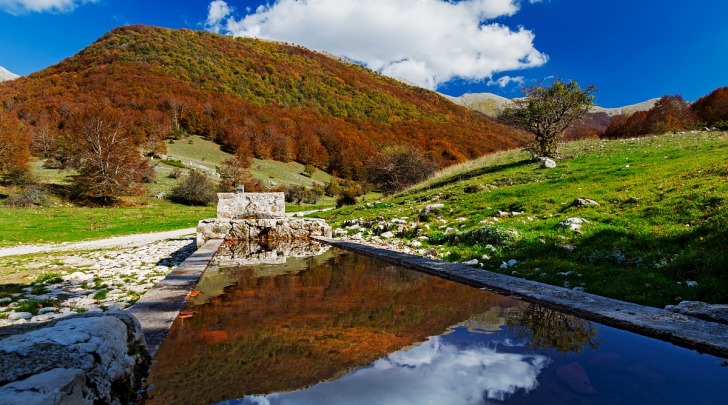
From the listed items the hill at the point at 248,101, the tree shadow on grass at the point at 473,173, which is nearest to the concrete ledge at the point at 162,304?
the tree shadow on grass at the point at 473,173

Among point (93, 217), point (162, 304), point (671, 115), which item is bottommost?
point (93, 217)

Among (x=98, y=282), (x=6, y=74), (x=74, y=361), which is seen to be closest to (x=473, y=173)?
(x=98, y=282)

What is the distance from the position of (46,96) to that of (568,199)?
78472mm

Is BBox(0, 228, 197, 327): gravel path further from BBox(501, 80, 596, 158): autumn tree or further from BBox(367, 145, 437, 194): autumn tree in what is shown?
BBox(367, 145, 437, 194): autumn tree

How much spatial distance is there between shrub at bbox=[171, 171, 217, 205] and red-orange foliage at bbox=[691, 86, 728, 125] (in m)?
45.6

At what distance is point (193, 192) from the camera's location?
118ft

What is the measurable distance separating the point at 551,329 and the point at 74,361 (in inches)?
149

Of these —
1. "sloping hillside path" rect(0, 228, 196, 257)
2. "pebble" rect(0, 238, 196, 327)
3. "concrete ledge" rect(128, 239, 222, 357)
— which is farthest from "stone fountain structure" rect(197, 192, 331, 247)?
"concrete ledge" rect(128, 239, 222, 357)

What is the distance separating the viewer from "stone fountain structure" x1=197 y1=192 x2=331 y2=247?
12.0 m

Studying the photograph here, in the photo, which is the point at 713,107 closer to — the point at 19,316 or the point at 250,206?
the point at 250,206

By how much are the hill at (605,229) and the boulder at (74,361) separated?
17.5ft

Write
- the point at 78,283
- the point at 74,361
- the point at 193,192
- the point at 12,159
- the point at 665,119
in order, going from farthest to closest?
the point at 665,119, the point at 193,192, the point at 12,159, the point at 78,283, the point at 74,361

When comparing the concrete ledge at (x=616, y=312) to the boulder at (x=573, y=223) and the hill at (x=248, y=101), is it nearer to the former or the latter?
the boulder at (x=573, y=223)

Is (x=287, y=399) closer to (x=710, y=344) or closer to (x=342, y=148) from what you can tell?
→ (x=710, y=344)
